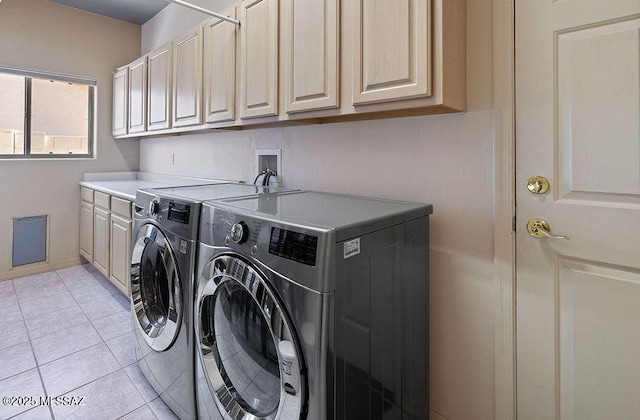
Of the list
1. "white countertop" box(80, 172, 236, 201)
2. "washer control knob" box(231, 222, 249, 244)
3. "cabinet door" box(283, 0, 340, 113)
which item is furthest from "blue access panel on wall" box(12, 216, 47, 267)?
"washer control knob" box(231, 222, 249, 244)

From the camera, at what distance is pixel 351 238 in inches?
38.7

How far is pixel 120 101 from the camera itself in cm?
354

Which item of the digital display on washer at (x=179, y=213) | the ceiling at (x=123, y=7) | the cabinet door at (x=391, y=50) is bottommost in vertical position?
the digital display on washer at (x=179, y=213)

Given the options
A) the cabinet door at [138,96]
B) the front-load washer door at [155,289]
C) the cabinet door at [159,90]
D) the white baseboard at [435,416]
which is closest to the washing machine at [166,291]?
the front-load washer door at [155,289]

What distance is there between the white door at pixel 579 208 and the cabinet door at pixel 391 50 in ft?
1.17

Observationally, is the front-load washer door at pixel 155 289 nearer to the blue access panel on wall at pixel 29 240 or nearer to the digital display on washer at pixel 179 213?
the digital display on washer at pixel 179 213

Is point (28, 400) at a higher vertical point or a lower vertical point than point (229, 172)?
lower

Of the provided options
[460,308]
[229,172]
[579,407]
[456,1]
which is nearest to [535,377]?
[579,407]

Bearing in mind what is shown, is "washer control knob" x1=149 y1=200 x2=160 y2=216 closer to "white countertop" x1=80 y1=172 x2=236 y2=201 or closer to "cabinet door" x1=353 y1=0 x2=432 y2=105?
"cabinet door" x1=353 y1=0 x2=432 y2=105

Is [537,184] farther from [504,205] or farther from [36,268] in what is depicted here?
[36,268]

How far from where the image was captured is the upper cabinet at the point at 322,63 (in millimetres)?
1212

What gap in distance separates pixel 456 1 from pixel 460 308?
1.19m

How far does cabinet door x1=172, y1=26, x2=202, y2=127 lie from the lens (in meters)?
2.34

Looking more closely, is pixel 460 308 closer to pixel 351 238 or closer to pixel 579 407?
pixel 579 407
